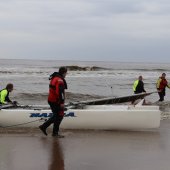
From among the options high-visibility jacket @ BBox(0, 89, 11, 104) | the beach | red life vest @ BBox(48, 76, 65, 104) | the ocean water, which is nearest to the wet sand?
the beach

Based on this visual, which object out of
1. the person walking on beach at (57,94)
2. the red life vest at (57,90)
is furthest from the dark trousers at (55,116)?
the red life vest at (57,90)

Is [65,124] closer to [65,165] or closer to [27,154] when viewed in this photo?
[27,154]

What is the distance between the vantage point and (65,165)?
246 inches

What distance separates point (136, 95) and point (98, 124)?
4.98 m

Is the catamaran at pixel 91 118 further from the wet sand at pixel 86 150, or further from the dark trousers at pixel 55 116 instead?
the dark trousers at pixel 55 116

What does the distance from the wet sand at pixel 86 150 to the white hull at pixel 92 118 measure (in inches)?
9.8

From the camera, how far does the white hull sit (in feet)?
30.8

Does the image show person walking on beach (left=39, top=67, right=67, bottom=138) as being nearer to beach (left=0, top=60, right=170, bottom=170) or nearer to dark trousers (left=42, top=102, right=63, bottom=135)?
dark trousers (left=42, top=102, right=63, bottom=135)

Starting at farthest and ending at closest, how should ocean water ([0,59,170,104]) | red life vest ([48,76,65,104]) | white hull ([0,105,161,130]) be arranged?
ocean water ([0,59,170,104]) < white hull ([0,105,161,130]) < red life vest ([48,76,65,104])

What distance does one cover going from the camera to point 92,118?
31.0 feet

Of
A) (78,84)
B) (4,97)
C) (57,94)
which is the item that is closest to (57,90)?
(57,94)

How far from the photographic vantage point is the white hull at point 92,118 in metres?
9.38

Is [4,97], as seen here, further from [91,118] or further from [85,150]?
[85,150]

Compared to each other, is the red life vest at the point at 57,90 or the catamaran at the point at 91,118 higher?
the red life vest at the point at 57,90
